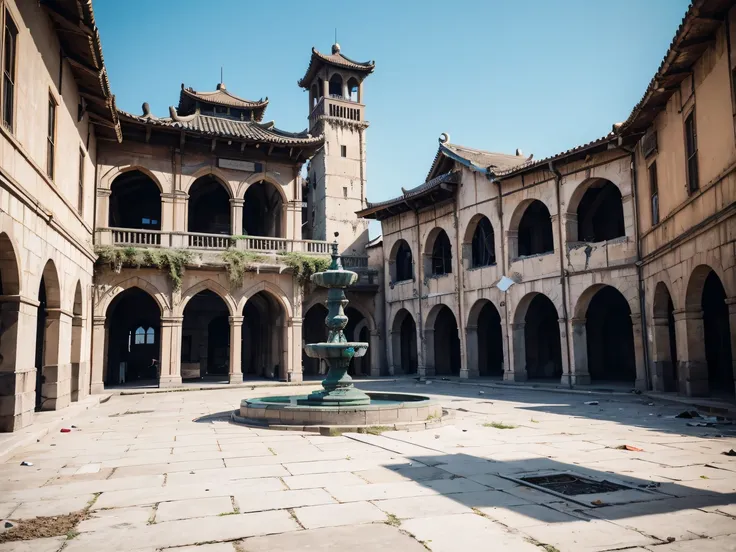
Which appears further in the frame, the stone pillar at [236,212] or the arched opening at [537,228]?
the stone pillar at [236,212]

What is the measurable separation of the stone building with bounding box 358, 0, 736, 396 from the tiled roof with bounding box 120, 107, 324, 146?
4988 mm

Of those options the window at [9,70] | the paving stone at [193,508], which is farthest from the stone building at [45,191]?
the paving stone at [193,508]

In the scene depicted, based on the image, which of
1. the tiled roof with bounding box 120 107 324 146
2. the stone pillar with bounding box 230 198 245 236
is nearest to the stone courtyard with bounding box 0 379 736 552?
the stone pillar with bounding box 230 198 245 236

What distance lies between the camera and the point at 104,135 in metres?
20.0

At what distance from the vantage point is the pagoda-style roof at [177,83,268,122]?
31141mm

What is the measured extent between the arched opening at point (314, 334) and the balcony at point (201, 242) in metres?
4.46

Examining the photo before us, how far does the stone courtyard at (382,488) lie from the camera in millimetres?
4500

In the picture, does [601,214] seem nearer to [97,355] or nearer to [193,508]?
[97,355]

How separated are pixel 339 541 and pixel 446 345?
23695 mm

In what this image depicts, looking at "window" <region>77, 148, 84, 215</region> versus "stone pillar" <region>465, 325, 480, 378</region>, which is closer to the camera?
"window" <region>77, 148, 84, 215</region>

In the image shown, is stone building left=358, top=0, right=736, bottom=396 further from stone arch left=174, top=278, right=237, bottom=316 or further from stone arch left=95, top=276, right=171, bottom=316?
stone arch left=95, top=276, right=171, bottom=316

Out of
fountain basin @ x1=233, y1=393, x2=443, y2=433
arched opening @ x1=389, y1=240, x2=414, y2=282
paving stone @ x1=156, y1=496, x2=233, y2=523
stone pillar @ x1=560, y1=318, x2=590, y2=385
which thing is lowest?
paving stone @ x1=156, y1=496, x2=233, y2=523

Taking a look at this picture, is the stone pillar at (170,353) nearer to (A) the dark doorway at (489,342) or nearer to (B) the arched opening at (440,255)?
(B) the arched opening at (440,255)

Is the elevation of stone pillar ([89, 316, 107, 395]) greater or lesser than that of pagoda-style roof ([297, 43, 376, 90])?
lesser
